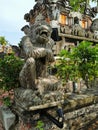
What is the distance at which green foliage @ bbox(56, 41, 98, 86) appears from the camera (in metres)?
5.27

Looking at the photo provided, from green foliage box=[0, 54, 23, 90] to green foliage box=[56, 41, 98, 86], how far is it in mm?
2107

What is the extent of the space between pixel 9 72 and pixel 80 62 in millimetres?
2594

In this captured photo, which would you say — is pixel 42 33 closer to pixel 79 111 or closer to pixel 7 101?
pixel 7 101

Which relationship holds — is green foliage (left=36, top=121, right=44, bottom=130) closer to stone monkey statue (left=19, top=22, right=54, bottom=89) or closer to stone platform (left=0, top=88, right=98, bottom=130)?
stone platform (left=0, top=88, right=98, bottom=130)

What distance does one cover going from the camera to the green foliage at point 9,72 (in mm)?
3537

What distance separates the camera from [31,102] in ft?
8.80

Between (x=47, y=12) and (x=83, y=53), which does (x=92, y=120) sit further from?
(x=47, y=12)

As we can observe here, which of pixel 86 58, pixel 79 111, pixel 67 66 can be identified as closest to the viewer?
pixel 79 111

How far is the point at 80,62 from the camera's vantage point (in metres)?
5.54

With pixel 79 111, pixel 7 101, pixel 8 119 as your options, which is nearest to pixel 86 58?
pixel 79 111

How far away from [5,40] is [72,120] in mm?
2191

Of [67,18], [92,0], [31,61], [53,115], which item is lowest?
[53,115]

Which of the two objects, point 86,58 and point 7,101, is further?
point 86,58

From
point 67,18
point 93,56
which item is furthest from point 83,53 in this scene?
point 67,18
